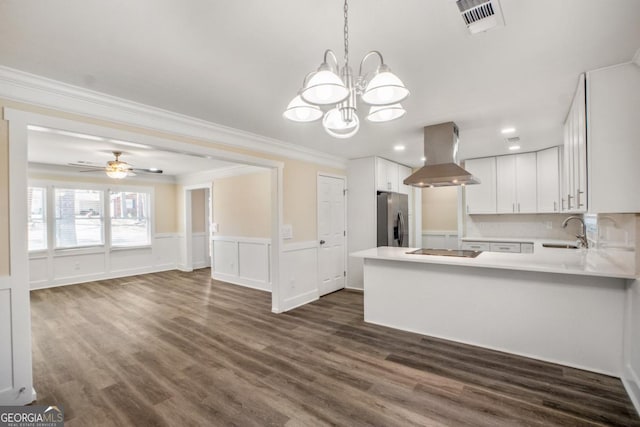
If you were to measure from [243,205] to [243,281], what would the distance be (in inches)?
60.7

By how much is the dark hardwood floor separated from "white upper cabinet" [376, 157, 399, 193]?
2.49m

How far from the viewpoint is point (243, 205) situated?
595cm

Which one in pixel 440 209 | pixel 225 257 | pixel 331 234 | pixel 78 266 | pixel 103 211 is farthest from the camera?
pixel 440 209

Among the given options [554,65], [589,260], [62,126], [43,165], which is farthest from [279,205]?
[43,165]

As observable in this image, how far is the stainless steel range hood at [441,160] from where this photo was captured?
3.27 metres

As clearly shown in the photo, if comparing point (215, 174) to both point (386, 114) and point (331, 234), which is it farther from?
point (386, 114)

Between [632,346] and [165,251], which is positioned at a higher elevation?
[165,251]

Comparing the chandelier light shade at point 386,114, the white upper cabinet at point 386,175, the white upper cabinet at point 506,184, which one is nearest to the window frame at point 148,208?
the white upper cabinet at point 386,175

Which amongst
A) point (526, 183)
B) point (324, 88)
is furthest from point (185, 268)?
point (526, 183)

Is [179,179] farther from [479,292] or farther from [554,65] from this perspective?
[554,65]

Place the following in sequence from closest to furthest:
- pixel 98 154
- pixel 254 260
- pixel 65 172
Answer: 1. pixel 98 154
2. pixel 254 260
3. pixel 65 172

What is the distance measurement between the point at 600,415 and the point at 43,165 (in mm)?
8628

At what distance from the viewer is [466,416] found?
202 cm

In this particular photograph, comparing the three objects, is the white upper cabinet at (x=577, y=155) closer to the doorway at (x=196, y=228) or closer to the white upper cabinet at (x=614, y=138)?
the white upper cabinet at (x=614, y=138)
